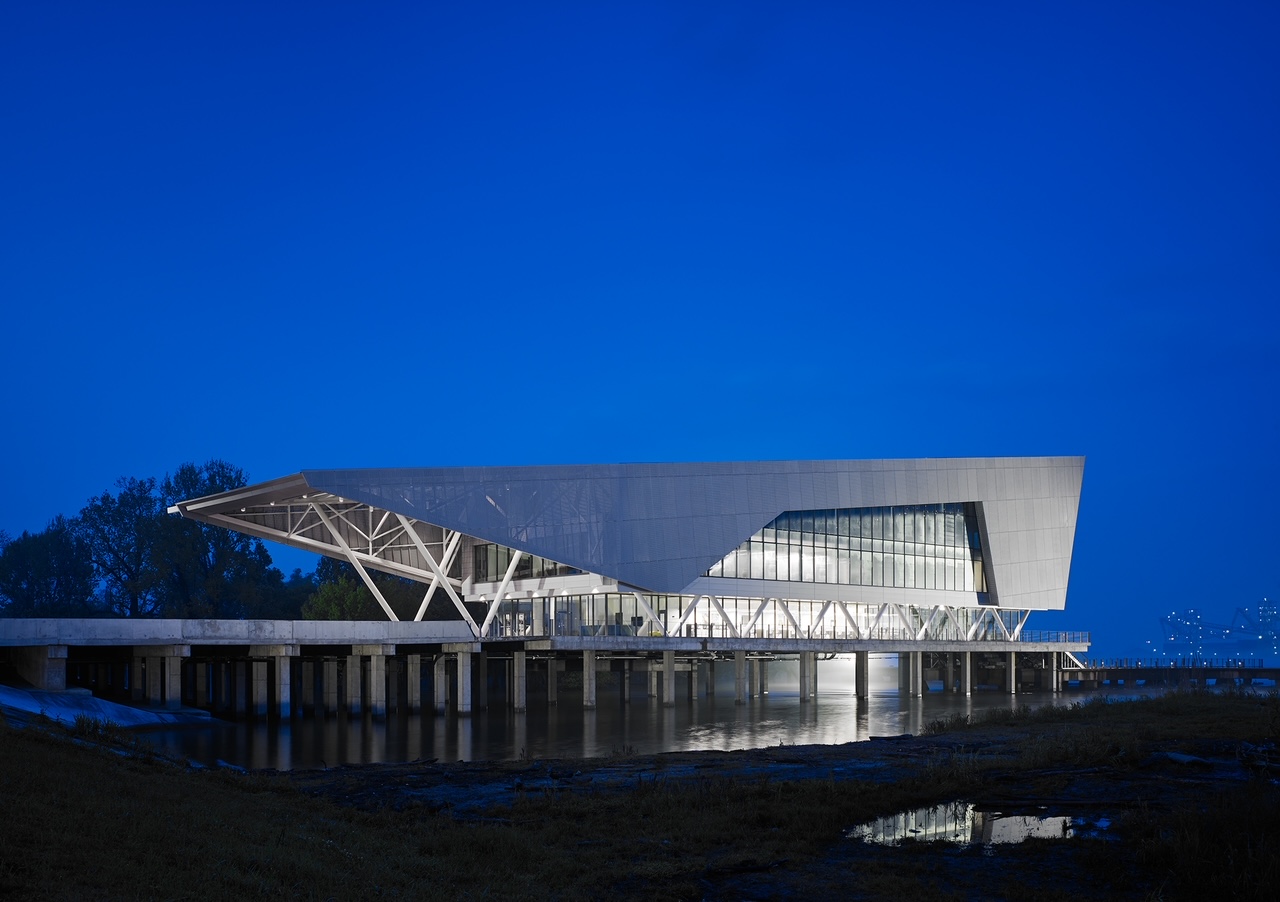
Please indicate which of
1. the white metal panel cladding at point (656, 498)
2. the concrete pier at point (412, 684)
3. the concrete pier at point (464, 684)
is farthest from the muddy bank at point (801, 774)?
the concrete pier at point (412, 684)

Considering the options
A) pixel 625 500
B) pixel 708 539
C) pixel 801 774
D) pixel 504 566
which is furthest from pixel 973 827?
pixel 504 566

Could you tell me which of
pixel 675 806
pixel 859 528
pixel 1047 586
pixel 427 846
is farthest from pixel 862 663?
pixel 427 846

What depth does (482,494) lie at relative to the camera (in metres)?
45.5

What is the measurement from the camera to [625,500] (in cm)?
4866

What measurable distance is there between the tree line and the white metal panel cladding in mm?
22883

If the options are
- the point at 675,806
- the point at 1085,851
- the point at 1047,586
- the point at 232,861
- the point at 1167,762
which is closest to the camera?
the point at 232,861

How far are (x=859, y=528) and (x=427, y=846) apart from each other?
4772 cm

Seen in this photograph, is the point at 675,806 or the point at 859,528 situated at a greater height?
the point at 859,528

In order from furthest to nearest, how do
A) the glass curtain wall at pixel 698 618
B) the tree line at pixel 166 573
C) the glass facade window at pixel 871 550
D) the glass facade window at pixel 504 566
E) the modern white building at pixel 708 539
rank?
the tree line at pixel 166 573 < the glass facade window at pixel 871 550 < the glass facade window at pixel 504 566 < the glass curtain wall at pixel 698 618 < the modern white building at pixel 708 539

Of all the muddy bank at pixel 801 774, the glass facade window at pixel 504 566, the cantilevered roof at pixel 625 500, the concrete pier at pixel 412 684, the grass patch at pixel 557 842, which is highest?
the cantilevered roof at pixel 625 500

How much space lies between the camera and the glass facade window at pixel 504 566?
53062mm

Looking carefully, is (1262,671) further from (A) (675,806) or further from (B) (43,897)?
(B) (43,897)

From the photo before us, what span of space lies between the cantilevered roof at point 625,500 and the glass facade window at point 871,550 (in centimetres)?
149

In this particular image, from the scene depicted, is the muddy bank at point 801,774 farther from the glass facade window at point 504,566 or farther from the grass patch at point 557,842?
the glass facade window at point 504,566
